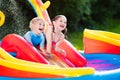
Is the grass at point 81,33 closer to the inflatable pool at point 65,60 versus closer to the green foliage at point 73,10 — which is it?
the green foliage at point 73,10

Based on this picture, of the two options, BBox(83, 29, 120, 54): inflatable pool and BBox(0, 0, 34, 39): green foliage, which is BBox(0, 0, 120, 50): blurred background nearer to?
BBox(0, 0, 34, 39): green foliage

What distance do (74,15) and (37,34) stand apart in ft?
12.7

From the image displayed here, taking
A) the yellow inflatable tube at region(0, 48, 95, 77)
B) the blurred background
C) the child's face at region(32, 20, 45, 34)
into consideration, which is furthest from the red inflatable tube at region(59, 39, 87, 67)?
the blurred background

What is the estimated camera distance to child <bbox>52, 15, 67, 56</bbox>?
467 centimetres

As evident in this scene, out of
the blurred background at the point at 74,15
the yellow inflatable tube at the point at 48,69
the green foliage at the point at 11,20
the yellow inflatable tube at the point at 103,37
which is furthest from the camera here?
the blurred background at the point at 74,15

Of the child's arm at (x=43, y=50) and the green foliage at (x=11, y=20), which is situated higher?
the green foliage at (x=11, y=20)

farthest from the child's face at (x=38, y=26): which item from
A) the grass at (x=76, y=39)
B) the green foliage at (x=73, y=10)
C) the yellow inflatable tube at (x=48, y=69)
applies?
the green foliage at (x=73, y=10)

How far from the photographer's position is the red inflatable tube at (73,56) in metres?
4.88

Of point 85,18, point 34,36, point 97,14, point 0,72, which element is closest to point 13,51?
point 34,36

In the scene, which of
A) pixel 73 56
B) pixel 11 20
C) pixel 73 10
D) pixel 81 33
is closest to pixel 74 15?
pixel 73 10

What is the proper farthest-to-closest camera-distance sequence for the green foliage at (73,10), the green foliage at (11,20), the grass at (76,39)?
the green foliage at (73,10), the grass at (76,39), the green foliage at (11,20)

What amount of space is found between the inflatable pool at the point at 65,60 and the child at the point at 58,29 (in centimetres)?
7

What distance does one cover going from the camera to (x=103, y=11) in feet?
32.2

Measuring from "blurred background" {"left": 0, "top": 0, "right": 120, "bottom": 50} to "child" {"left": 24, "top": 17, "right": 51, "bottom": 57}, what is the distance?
2.52 metres
